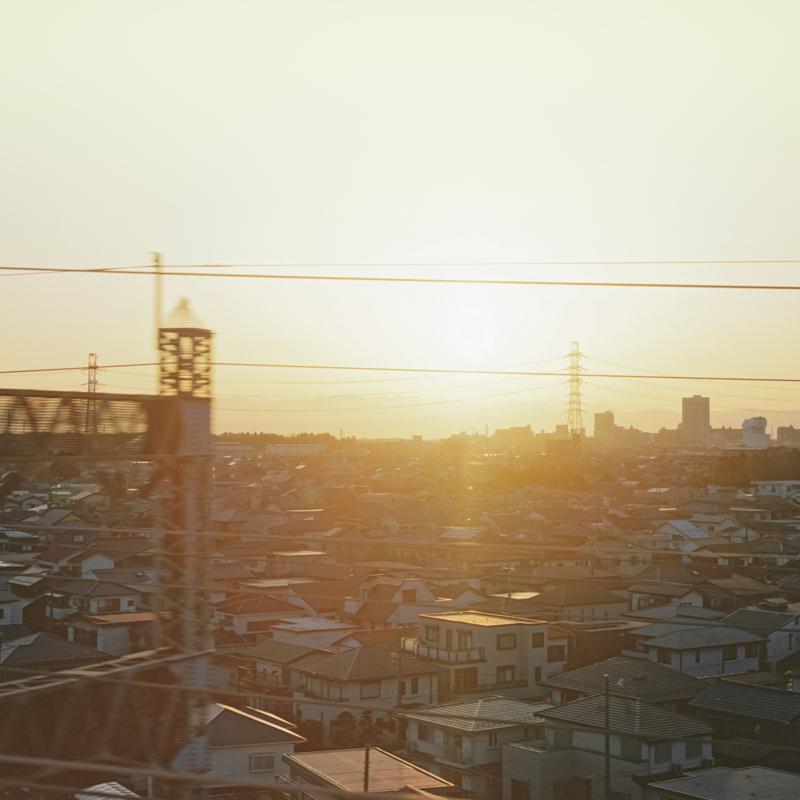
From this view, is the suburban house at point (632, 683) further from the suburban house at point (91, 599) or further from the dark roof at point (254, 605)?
the suburban house at point (91, 599)

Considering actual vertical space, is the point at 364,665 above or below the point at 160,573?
below

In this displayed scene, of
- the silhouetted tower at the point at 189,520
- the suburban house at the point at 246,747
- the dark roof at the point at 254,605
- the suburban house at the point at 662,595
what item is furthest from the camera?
the suburban house at the point at 662,595

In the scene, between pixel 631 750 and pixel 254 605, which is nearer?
pixel 631 750

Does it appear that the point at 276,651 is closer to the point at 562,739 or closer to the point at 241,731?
the point at 241,731

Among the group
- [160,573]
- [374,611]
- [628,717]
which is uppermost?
[160,573]

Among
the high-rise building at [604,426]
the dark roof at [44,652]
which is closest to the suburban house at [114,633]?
the dark roof at [44,652]

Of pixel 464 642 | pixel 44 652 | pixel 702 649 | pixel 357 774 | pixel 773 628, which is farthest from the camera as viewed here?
pixel 773 628

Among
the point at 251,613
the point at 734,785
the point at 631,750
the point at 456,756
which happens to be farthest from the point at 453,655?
the point at 734,785
